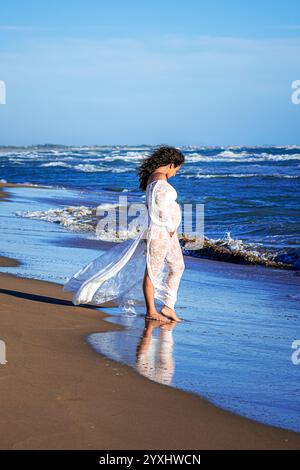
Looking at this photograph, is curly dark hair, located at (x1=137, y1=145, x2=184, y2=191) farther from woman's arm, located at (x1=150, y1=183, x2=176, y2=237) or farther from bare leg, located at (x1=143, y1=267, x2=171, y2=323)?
bare leg, located at (x1=143, y1=267, x2=171, y2=323)

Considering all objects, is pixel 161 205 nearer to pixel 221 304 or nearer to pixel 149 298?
pixel 149 298

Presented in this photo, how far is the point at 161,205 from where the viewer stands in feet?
22.1

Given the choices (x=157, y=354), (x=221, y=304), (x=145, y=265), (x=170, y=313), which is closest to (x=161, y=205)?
(x=145, y=265)

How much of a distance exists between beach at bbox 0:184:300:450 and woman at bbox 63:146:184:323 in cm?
141

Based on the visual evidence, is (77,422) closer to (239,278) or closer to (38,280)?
(38,280)

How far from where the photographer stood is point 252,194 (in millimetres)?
Result: 25344

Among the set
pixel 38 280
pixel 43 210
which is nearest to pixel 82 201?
pixel 43 210

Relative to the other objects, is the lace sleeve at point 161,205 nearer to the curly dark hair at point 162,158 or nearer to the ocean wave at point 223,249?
the curly dark hair at point 162,158

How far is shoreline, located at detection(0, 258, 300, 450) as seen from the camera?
3.51m

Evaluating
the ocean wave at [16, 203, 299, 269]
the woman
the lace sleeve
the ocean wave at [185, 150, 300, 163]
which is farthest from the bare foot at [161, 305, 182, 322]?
the ocean wave at [185, 150, 300, 163]

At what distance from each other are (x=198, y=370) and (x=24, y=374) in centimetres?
113

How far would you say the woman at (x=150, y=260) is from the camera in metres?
6.77

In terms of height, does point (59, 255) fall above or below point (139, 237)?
below

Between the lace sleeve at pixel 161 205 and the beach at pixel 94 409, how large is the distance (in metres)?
1.68
